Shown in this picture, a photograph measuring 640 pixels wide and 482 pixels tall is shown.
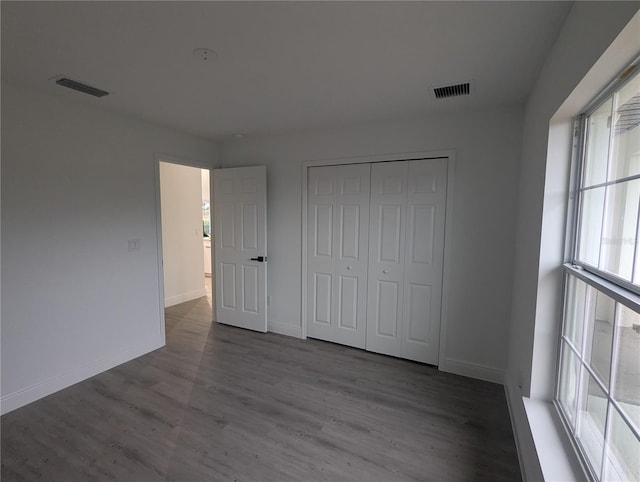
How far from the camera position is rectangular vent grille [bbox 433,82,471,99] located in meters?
2.18

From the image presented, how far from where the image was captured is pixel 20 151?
7.31 feet

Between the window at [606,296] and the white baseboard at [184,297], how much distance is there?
4.88m

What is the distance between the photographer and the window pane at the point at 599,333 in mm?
1184

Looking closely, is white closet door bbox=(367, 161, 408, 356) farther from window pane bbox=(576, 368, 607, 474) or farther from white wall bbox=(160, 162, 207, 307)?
white wall bbox=(160, 162, 207, 307)

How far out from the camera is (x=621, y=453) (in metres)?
1.05

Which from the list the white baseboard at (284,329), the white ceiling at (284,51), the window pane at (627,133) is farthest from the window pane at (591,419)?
the white baseboard at (284,329)

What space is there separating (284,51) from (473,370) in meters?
2.94

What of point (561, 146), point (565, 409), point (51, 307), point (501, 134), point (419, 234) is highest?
point (501, 134)

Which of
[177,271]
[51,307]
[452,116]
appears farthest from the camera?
[177,271]

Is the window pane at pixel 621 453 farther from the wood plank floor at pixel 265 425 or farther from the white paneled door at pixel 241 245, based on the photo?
the white paneled door at pixel 241 245

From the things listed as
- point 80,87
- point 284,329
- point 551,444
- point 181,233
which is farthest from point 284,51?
point 181,233

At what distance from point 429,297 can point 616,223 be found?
6.06 feet

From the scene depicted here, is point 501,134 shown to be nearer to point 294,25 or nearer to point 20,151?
point 294,25

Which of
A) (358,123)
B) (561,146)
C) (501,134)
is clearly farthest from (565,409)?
(358,123)
